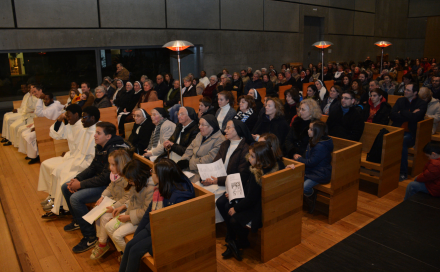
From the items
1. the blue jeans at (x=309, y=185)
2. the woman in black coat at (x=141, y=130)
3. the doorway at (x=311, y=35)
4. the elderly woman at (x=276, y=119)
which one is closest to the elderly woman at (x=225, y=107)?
the elderly woman at (x=276, y=119)

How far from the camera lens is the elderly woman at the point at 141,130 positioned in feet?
17.1

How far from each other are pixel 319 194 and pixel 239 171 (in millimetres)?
1213

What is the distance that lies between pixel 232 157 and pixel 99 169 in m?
1.59

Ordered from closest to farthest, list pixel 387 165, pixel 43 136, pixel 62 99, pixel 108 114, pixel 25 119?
pixel 387 165, pixel 43 136, pixel 108 114, pixel 25 119, pixel 62 99

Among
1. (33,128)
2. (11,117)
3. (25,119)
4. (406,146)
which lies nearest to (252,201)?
(406,146)

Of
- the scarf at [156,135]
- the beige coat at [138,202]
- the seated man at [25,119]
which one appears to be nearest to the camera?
the beige coat at [138,202]

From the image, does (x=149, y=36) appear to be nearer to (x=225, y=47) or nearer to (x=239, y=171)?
(x=225, y=47)

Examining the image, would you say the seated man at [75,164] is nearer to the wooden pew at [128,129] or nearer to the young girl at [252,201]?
Result: the wooden pew at [128,129]

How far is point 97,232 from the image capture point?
140 inches

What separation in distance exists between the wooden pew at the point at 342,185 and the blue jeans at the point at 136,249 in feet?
7.15

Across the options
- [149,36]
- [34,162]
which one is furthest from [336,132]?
[149,36]

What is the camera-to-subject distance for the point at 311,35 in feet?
52.5

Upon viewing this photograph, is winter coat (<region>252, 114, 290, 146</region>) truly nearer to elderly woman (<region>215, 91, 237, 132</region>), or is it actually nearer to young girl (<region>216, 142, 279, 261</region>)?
elderly woman (<region>215, 91, 237, 132</region>)

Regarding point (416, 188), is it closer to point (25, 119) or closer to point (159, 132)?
point (159, 132)
